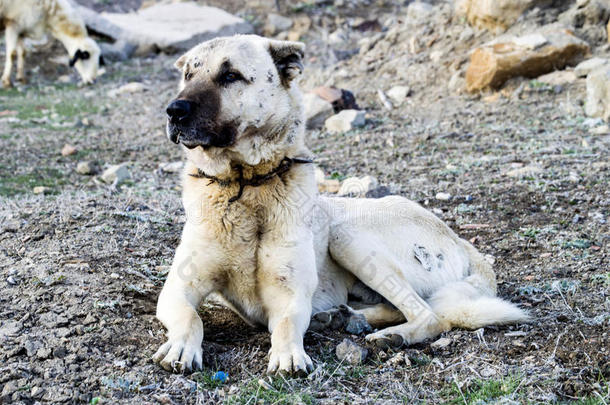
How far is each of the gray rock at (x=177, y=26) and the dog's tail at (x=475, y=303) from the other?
11832 mm

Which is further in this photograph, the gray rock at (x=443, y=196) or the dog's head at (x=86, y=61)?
the dog's head at (x=86, y=61)

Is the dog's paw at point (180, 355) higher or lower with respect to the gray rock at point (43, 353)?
higher

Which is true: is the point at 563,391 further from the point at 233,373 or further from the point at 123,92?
the point at 123,92

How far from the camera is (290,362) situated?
119 inches

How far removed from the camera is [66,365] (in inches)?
118

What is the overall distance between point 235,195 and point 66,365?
1139 millimetres

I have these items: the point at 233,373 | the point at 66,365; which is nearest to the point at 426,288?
the point at 233,373

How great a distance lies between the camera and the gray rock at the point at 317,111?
30.8 ft

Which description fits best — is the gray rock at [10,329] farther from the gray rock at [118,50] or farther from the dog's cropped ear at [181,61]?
the gray rock at [118,50]

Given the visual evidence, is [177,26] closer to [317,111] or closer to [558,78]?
[317,111]

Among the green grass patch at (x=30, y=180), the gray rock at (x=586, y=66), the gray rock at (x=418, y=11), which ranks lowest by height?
the green grass patch at (x=30, y=180)

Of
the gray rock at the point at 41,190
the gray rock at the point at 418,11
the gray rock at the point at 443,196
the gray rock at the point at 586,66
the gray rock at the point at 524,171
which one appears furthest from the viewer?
the gray rock at the point at 418,11

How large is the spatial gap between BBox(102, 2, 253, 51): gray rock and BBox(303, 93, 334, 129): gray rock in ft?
20.1

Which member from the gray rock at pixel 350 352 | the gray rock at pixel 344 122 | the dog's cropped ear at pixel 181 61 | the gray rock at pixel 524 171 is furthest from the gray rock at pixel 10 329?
the gray rock at pixel 344 122
